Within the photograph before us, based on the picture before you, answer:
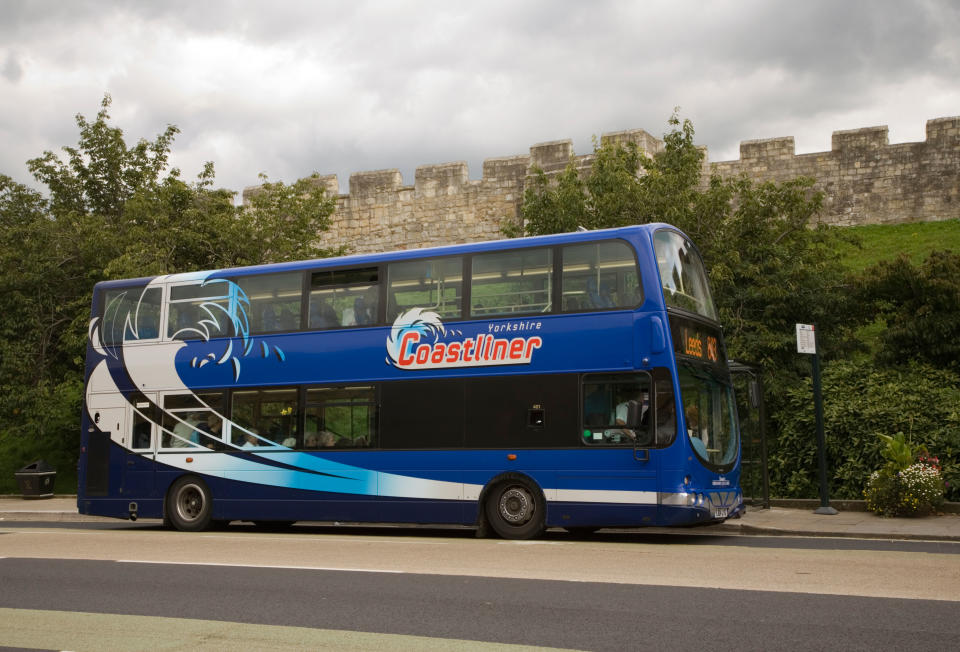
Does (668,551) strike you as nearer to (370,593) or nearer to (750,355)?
(370,593)

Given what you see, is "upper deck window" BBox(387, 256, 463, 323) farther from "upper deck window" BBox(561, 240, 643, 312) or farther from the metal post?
the metal post

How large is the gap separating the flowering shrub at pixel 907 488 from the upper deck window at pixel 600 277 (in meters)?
4.98

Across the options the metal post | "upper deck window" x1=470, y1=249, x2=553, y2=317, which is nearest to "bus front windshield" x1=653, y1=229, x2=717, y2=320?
"upper deck window" x1=470, y1=249, x2=553, y2=317

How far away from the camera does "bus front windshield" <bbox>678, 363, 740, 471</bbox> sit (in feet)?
41.2

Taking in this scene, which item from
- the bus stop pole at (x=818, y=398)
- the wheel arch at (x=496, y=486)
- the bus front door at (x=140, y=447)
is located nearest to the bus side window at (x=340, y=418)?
the wheel arch at (x=496, y=486)

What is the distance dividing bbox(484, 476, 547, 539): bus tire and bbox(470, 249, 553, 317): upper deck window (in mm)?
2289

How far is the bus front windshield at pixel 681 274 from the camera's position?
12.8 metres

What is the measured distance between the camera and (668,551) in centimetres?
1134

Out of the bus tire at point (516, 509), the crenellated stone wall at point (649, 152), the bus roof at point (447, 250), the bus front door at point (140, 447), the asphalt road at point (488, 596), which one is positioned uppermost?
the crenellated stone wall at point (649, 152)

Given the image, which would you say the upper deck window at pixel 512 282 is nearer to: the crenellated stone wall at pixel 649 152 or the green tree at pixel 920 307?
the green tree at pixel 920 307

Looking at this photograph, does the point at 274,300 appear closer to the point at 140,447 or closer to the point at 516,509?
the point at 140,447

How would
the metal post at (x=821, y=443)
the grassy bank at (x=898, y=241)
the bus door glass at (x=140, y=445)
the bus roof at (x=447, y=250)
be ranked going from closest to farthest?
the bus roof at (x=447, y=250) → the metal post at (x=821, y=443) → the bus door glass at (x=140, y=445) → the grassy bank at (x=898, y=241)

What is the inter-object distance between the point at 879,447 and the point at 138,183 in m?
20.4

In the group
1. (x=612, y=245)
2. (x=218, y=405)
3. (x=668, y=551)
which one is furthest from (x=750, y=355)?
(x=218, y=405)
